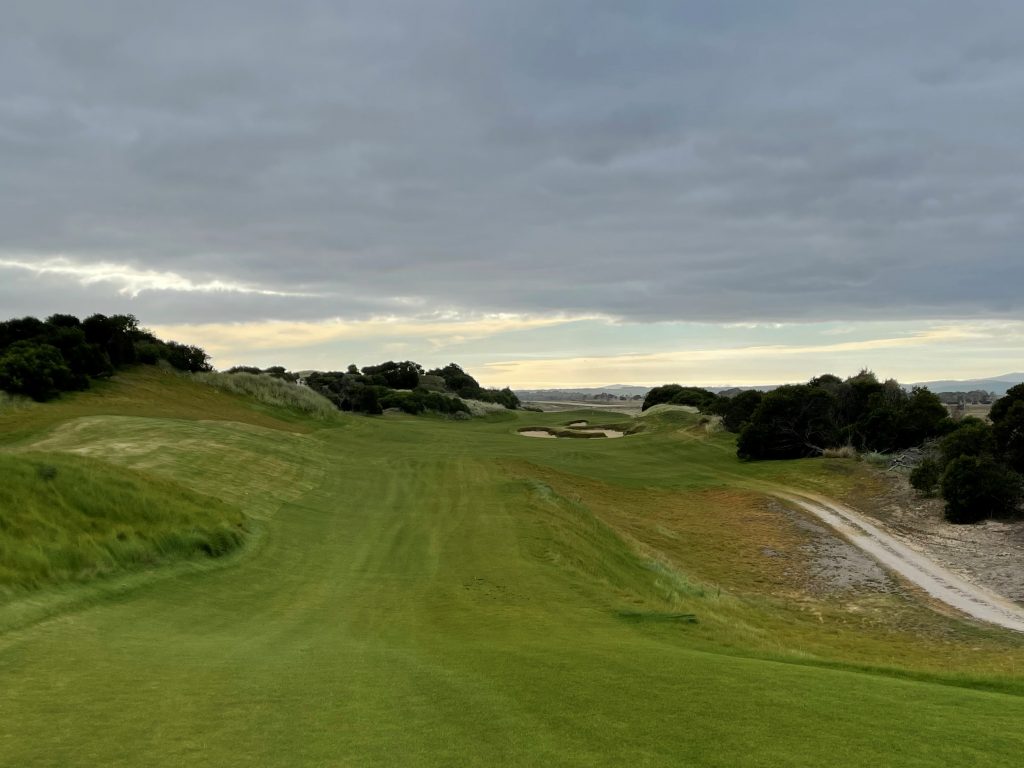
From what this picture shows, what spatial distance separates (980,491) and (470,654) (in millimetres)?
27906

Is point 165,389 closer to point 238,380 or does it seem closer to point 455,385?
point 238,380

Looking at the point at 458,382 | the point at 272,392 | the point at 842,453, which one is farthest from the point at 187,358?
the point at 458,382

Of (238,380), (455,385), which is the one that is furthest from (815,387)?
(455,385)

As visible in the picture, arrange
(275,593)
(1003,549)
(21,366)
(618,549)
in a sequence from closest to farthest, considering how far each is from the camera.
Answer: (275,593), (618,549), (1003,549), (21,366)

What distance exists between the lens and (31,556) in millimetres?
11219

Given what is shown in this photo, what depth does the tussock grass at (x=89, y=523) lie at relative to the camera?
37.6ft

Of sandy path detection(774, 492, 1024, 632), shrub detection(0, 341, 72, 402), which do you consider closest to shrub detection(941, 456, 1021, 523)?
sandy path detection(774, 492, 1024, 632)

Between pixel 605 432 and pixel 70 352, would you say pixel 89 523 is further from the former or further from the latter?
pixel 605 432

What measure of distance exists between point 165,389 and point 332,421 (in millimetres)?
12772

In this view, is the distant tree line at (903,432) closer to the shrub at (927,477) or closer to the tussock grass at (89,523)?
the shrub at (927,477)

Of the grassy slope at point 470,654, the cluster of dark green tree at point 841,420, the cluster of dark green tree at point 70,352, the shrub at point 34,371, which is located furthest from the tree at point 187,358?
the cluster of dark green tree at point 841,420

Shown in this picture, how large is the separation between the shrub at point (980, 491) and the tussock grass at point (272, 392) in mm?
42791

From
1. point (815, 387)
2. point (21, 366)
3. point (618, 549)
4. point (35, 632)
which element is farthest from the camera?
point (815, 387)

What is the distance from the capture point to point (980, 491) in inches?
1114
